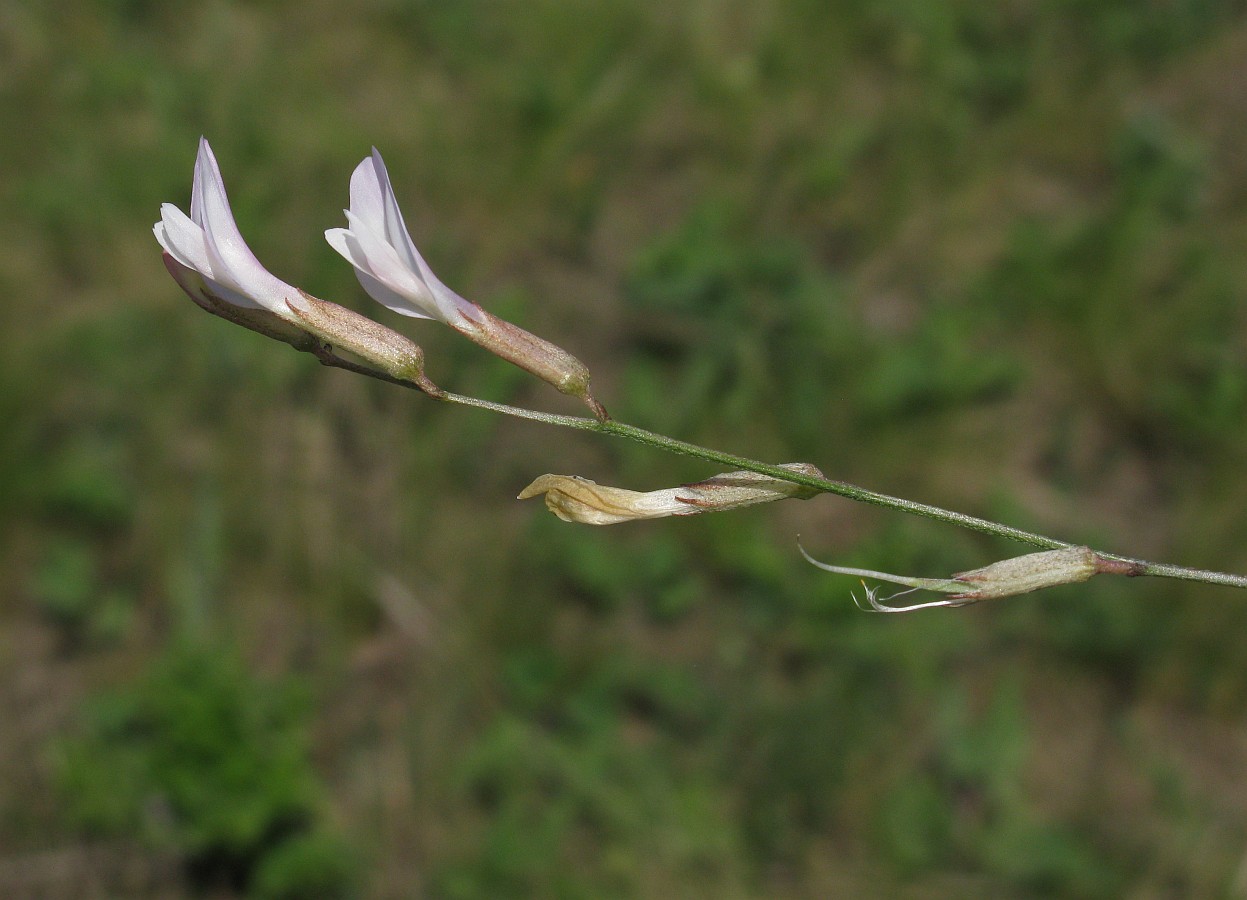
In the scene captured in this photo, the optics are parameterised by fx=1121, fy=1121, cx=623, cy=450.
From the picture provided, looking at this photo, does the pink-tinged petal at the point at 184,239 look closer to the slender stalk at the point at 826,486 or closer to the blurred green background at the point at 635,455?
the slender stalk at the point at 826,486

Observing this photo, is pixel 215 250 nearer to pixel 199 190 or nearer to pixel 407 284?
pixel 199 190

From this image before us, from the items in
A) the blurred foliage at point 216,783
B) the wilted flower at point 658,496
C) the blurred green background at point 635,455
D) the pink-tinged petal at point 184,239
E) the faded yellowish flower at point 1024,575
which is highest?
the blurred green background at point 635,455

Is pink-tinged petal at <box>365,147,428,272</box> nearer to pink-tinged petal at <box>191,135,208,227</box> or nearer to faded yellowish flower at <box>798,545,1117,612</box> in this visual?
pink-tinged petal at <box>191,135,208,227</box>

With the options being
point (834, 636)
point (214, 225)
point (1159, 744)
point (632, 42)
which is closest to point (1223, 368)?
point (1159, 744)

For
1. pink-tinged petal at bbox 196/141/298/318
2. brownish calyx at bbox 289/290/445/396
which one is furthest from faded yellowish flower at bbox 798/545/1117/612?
pink-tinged petal at bbox 196/141/298/318

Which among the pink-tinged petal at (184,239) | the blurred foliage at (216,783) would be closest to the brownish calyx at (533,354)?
the pink-tinged petal at (184,239)

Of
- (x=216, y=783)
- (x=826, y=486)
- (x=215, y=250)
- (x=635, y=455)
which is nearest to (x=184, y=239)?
(x=215, y=250)
